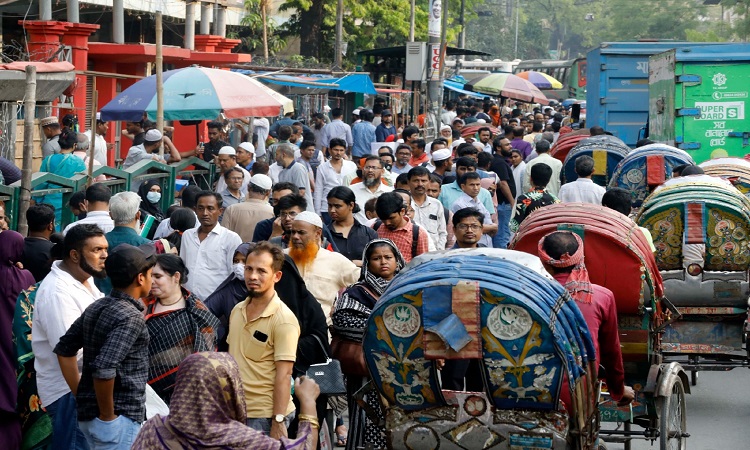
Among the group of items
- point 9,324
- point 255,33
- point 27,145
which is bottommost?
point 9,324

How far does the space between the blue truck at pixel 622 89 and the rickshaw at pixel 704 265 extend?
12.1 meters

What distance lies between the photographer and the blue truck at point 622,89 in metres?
21.5

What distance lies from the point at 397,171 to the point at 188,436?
1065 centimetres

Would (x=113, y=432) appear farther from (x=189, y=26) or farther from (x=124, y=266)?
(x=189, y=26)

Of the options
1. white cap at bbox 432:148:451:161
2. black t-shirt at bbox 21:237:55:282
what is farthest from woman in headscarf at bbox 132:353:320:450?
white cap at bbox 432:148:451:161

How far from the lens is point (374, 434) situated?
7.13 meters

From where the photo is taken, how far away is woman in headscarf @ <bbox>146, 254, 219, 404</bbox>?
20.2ft

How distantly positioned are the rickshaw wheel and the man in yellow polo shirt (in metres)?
2.21

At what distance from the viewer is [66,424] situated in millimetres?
6215

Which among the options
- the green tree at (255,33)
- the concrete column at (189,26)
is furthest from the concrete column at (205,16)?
the green tree at (255,33)

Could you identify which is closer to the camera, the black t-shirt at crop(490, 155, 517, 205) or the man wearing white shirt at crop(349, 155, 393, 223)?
the man wearing white shirt at crop(349, 155, 393, 223)

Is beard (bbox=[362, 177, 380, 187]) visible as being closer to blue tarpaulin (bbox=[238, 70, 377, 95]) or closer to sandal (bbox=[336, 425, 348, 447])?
sandal (bbox=[336, 425, 348, 447])

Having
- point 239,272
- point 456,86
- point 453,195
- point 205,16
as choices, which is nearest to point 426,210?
point 453,195

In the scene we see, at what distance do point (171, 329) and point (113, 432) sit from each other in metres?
0.73
